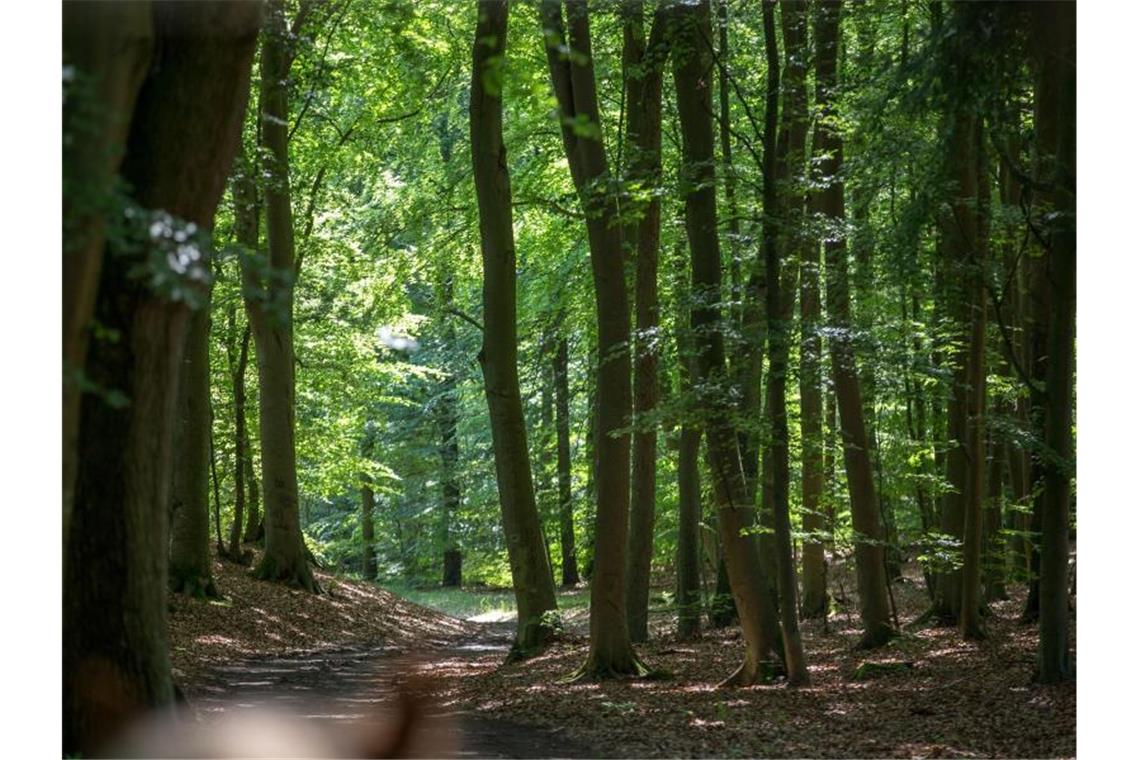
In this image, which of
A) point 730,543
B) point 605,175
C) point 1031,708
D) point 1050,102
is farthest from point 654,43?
→ point 1031,708

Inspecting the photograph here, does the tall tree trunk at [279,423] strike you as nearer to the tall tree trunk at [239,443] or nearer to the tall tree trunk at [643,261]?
the tall tree trunk at [239,443]

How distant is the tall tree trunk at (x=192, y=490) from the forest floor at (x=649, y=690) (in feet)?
1.22

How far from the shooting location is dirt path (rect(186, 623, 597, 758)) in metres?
8.21

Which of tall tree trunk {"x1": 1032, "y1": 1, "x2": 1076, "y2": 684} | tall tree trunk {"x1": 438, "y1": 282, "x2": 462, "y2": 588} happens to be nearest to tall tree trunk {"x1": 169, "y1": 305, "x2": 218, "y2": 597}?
tall tree trunk {"x1": 1032, "y1": 1, "x2": 1076, "y2": 684}

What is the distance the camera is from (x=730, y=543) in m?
10.5

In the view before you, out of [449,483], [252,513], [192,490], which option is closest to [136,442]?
[192,490]

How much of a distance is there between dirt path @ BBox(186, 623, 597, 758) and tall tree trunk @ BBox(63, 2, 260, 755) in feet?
9.14

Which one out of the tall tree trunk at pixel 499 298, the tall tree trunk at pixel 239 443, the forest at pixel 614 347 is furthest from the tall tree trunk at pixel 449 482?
the tall tree trunk at pixel 499 298

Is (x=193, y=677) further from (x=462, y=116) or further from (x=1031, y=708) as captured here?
(x=462, y=116)

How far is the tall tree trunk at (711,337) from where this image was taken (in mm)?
10055

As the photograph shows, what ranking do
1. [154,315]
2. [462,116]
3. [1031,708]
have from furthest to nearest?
[462,116] → [1031,708] → [154,315]

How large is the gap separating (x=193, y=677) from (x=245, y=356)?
27.4 feet

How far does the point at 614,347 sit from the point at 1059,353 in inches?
141

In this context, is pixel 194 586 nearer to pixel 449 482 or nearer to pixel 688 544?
pixel 688 544
